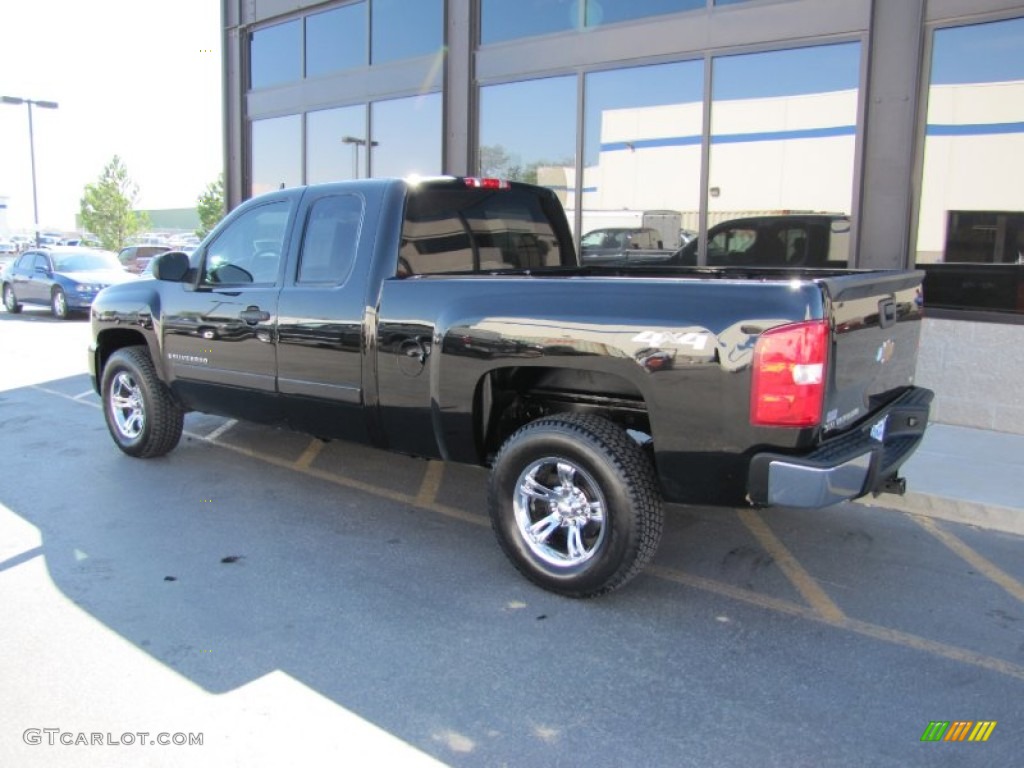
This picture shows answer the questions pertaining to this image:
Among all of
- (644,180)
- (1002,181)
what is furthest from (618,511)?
(644,180)

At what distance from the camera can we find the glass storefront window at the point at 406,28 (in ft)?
37.0

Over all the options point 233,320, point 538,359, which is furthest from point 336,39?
point 538,359

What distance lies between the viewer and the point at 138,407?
20.7ft

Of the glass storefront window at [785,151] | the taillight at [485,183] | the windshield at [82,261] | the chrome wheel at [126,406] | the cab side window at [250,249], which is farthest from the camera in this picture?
the windshield at [82,261]

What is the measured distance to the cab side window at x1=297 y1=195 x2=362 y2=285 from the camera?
473cm

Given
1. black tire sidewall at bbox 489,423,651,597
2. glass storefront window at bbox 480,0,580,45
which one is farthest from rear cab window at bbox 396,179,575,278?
glass storefront window at bbox 480,0,580,45

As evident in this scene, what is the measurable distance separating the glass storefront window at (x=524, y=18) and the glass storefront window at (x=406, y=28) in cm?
79

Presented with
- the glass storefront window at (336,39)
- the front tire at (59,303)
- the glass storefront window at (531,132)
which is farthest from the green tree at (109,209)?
the glass storefront window at (531,132)

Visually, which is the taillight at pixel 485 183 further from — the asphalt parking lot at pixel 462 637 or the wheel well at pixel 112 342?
the wheel well at pixel 112 342

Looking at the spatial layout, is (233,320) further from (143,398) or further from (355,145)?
(355,145)

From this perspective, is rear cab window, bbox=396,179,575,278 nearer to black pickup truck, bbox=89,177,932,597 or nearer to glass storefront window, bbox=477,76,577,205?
black pickup truck, bbox=89,177,932,597

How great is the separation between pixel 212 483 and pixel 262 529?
1.12m

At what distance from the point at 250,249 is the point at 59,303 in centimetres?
1524

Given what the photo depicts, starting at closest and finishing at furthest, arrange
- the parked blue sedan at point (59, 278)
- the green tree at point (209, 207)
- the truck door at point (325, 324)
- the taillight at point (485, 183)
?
the truck door at point (325, 324) < the taillight at point (485, 183) < the parked blue sedan at point (59, 278) < the green tree at point (209, 207)
